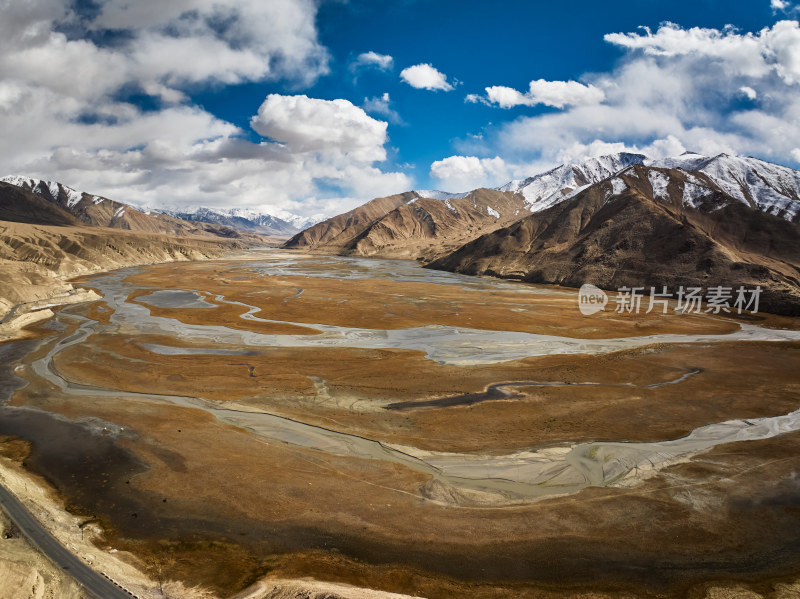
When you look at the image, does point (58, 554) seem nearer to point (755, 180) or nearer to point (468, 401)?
point (468, 401)

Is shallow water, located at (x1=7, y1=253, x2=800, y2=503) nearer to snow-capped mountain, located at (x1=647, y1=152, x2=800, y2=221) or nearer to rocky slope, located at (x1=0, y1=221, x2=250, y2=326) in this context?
rocky slope, located at (x1=0, y1=221, x2=250, y2=326)

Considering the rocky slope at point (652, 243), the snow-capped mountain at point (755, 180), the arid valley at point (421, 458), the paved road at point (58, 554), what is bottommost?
the paved road at point (58, 554)

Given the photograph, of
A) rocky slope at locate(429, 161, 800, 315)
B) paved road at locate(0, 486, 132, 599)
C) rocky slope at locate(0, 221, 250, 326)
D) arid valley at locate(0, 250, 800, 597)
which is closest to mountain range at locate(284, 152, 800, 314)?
rocky slope at locate(429, 161, 800, 315)

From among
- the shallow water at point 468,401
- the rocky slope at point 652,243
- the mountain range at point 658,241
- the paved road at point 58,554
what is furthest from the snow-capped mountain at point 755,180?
the paved road at point 58,554

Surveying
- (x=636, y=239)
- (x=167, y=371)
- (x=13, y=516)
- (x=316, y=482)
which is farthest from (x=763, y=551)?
(x=636, y=239)

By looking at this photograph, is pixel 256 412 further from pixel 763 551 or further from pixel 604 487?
pixel 763 551

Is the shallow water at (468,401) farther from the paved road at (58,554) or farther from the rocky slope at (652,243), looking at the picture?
the rocky slope at (652,243)

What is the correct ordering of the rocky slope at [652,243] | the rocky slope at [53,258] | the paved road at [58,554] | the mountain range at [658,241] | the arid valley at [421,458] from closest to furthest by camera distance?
1. the paved road at [58,554]
2. the arid valley at [421,458]
3. the rocky slope at [53,258]
4. the rocky slope at [652,243]
5. the mountain range at [658,241]

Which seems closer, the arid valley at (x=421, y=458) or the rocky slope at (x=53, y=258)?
the arid valley at (x=421, y=458)
